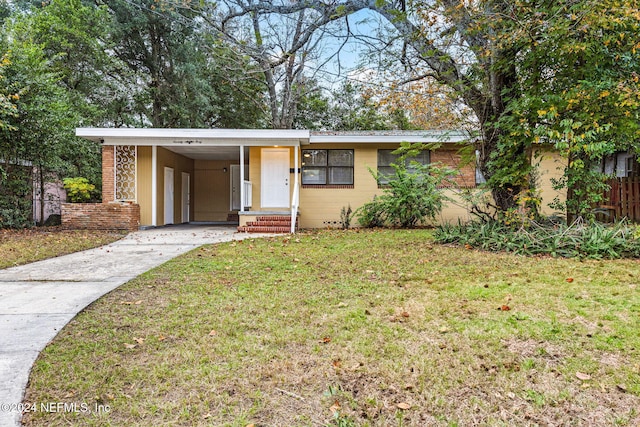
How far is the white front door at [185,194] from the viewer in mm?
15133

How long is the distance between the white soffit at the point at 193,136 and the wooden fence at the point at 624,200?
28.8 feet

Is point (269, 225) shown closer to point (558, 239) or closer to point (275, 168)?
point (275, 168)

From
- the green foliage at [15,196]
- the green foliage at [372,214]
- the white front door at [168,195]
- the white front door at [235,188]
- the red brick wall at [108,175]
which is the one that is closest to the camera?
the green foliage at [15,196]

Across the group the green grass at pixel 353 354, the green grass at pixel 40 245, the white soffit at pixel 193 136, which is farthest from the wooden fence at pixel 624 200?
the green grass at pixel 40 245

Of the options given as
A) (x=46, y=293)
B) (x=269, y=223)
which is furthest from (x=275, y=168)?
(x=46, y=293)

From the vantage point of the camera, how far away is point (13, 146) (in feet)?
36.4

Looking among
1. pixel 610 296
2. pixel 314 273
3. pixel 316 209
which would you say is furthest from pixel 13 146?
pixel 610 296

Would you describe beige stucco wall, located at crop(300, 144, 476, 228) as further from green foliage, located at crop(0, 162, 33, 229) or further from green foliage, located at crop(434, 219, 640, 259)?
green foliage, located at crop(0, 162, 33, 229)

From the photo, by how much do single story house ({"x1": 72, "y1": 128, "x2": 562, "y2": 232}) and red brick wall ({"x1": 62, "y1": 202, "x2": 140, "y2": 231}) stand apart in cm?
18

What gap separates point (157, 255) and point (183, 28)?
14595 mm

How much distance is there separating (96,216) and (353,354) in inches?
431

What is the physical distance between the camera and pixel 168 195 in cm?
1346

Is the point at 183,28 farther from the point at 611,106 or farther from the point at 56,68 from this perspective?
the point at 611,106

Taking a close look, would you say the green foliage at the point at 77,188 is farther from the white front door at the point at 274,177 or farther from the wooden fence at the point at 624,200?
the wooden fence at the point at 624,200
